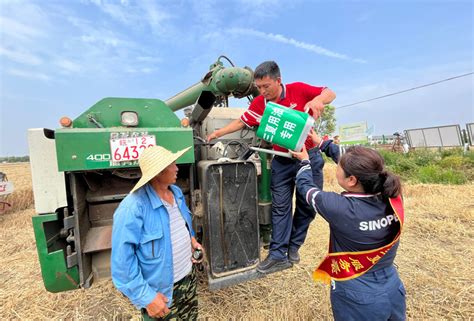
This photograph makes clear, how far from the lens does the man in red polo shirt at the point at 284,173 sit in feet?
7.36

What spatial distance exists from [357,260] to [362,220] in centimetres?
28

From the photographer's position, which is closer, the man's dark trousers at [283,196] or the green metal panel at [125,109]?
the green metal panel at [125,109]

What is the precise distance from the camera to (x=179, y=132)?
6.62ft

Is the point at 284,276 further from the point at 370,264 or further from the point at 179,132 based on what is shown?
the point at 179,132

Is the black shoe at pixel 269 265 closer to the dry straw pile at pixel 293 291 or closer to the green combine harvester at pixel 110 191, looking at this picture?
the green combine harvester at pixel 110 191

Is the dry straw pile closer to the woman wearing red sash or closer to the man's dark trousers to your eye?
the man's dark trousers

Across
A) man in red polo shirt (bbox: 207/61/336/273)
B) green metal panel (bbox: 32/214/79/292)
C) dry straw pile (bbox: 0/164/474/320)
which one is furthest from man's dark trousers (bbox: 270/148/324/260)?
green metal panel (bbox: 32/214/79/292)

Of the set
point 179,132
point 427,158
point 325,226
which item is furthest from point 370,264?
point 427,158

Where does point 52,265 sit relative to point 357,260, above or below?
above

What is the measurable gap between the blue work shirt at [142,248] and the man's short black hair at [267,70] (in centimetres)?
134

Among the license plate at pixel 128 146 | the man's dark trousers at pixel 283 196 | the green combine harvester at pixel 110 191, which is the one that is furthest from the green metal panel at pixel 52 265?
the man's dark trousers at pixel 283 196

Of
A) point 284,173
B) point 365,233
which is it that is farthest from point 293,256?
point 365,233

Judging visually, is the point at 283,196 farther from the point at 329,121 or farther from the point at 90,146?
the point at 329,121

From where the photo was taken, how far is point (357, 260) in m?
1.56
